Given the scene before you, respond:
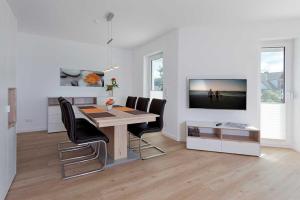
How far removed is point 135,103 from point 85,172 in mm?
1839

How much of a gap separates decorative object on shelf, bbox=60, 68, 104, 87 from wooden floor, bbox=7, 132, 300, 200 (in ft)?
7.53

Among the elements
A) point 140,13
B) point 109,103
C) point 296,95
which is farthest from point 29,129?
point 296,95

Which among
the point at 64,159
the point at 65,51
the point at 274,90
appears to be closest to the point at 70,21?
the point at 65,51

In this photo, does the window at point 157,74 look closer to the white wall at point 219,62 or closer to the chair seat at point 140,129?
the white wall at point 219,62

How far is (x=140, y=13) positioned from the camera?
3045mm

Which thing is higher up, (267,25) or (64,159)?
(267,25)

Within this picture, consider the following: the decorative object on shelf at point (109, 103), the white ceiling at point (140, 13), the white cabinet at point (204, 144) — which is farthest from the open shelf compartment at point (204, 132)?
the white ceiling at point (140, 13)

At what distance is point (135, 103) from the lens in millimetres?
3787

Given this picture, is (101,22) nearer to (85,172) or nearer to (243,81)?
(85,172)

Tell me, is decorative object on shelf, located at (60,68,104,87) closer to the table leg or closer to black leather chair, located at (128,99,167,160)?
black leather chair, located at (128,99,167,160)

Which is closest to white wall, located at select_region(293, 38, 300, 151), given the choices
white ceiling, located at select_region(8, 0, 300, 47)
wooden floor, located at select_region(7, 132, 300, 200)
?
wooden floor, located at select_region(7, 132, 300, 200)

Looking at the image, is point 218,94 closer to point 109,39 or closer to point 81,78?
point 109,39

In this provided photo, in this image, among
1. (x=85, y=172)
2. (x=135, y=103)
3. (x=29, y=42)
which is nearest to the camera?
(x=85, y=172)

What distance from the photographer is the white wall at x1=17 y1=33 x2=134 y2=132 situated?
167 inches
